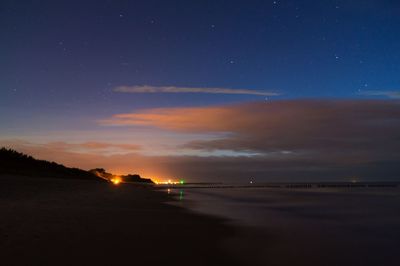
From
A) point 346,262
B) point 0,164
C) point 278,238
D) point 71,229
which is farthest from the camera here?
point 0,164

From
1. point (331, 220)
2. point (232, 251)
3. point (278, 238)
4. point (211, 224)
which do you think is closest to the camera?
point (232, 251)

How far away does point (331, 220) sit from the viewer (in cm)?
1942

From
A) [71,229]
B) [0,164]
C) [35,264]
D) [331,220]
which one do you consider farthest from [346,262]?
[0,164]

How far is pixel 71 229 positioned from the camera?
11.9m

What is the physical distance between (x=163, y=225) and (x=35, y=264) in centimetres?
783

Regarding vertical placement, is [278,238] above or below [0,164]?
below

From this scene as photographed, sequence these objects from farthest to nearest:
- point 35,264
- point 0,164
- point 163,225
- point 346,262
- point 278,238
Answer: point 0,164 → point 163,225 → point 278,238 → point 346,262 → point 35,264

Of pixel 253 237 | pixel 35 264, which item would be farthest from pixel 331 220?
pixel 35 264

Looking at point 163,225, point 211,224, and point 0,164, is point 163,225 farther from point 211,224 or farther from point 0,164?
point 0,164

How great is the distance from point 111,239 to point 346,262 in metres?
6.29

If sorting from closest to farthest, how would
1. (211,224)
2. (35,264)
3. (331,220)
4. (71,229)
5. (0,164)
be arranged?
1. (35,264)
2. (71,229)
3. (211,224)
4. (331,220)
5. (0,164)

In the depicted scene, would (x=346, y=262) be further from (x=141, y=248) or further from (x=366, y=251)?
(x=141, y=248)

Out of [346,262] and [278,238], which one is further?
[278,238]

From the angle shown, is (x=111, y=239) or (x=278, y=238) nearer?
(x=111, y=239)
